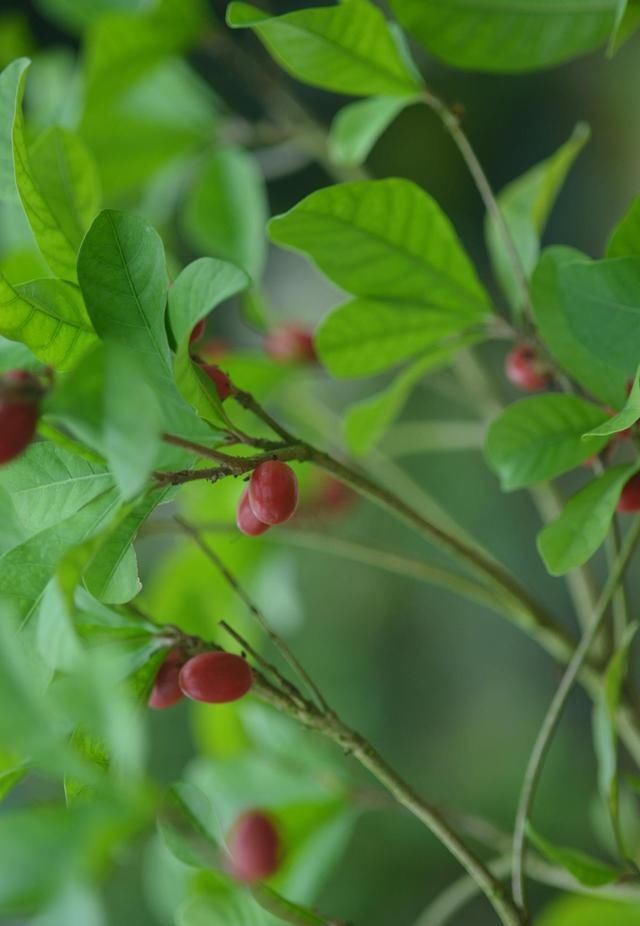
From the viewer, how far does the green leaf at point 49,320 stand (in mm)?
427

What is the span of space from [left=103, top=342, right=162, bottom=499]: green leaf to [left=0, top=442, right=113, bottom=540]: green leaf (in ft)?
0.33

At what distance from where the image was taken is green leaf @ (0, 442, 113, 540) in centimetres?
43

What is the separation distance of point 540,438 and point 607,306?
7 centimetres

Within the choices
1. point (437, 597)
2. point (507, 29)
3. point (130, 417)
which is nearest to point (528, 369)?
point (507, 29)

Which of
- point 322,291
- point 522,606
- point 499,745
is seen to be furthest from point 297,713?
point 322,291

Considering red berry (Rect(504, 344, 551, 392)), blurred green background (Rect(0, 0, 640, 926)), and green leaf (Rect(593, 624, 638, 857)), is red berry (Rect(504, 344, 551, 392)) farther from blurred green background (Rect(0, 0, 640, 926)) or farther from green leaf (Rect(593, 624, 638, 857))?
blurred green background (Rect(0, 0, 640, 926))

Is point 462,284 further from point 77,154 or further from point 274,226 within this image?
point 77,154

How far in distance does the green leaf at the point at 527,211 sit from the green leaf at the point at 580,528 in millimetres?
167

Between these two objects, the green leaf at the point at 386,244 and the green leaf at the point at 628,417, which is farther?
the green leaf at the point at 386,244

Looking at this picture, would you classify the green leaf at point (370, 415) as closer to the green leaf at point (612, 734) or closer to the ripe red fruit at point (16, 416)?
the green leaf at point (612, 734)

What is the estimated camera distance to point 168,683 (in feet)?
1.61

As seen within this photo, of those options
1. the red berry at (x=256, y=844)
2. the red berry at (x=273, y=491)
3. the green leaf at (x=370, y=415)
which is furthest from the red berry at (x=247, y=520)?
the red berry at (x=256, y=844)

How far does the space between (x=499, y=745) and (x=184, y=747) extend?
549mm

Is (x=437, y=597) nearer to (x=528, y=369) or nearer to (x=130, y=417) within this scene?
(x=528, y=369)
